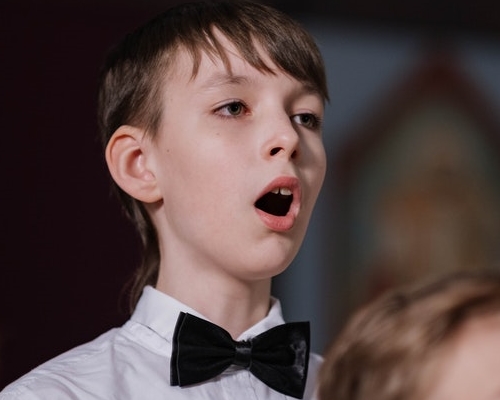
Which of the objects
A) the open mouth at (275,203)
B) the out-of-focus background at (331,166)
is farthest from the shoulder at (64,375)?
the out-of-focus background at (331,166)

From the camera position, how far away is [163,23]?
1384 mm

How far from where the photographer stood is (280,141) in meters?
1.24

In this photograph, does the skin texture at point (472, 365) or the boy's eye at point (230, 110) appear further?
the boy's eye at point (230, 110)

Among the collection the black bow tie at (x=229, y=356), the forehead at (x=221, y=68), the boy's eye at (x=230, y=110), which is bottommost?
the black bow tie at (x=229, y=356)

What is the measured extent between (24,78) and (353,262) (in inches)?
38.4

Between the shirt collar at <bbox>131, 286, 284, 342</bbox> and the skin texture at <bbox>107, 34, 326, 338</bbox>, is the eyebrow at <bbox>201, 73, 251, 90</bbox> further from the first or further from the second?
the shirt collar at <bbox>131, 286, 284, 342</bbox>

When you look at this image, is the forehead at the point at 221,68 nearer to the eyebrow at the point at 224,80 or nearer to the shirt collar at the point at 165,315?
the eyebrow at the point at 224,80

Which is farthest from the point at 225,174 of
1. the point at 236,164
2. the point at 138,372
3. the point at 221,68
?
the point at 138,372

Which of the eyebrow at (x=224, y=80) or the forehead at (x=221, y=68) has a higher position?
the forehead at (x=221, y=68)

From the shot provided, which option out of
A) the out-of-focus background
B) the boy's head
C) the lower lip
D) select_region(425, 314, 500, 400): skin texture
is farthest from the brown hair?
the out-of-focus background

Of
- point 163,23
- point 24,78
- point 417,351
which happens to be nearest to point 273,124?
point 163,23

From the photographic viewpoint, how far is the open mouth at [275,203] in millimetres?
1272

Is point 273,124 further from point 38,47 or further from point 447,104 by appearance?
point 447,104

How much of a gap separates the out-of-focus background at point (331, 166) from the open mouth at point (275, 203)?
1.26 meters
